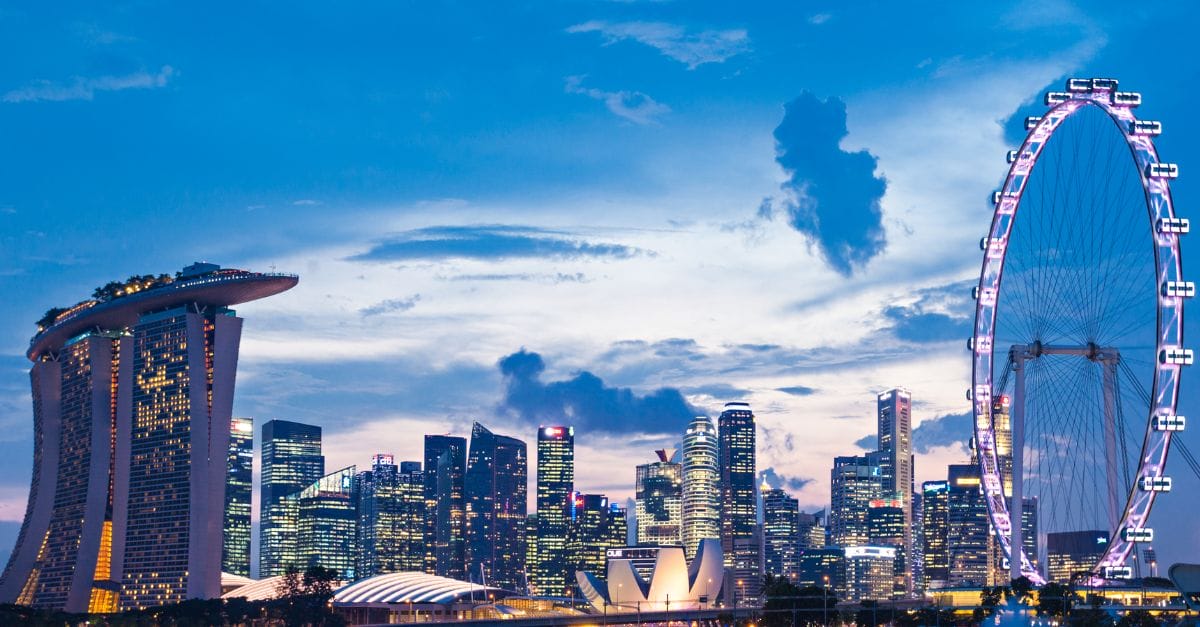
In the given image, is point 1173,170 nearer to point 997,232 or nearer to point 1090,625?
point 997,232

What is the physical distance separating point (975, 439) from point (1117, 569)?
1904 centimetres

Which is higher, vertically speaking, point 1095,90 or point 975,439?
point 1095,90

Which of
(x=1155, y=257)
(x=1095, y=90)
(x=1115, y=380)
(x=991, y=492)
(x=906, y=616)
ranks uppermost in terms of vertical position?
(x=1095, y=90)

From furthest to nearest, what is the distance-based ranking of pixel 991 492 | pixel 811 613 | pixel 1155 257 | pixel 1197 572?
pixel 811 613 < pixel 991 492 < pixel 1155 257 < pixel 1197 572

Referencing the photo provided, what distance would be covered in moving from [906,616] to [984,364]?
189ft

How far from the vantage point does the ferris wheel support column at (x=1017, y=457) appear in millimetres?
135125

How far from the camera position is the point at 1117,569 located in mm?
121000

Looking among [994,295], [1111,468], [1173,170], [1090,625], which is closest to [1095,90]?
[1173,170]

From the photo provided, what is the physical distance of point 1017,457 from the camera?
138m

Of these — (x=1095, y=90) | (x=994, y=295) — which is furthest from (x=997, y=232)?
(x=1095, y=90)

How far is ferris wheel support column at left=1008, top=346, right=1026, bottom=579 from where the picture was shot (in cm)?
13512

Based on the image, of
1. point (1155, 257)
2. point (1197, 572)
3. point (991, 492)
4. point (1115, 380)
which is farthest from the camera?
point (991, 492)

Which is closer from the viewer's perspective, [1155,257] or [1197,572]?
[1197,572]

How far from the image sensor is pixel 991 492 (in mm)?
137250
